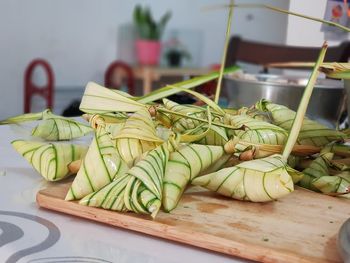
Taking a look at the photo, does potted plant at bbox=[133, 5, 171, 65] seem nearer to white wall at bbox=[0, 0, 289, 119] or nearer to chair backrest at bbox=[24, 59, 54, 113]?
white wall at bbox=[0, 0, 289, 119]

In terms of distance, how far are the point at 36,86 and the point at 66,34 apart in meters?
0.32

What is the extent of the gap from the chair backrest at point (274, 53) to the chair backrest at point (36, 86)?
1.12 metres

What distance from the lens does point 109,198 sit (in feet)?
1.29

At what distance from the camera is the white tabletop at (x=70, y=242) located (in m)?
0.35

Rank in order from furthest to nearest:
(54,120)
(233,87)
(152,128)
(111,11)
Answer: (111,11)
(233,87)
(54,120)
(152,128)

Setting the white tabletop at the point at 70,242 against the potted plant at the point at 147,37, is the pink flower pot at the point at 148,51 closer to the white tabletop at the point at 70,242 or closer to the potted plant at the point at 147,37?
the potted plant at the point at 147,37

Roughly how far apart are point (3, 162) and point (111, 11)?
2649 millimetres

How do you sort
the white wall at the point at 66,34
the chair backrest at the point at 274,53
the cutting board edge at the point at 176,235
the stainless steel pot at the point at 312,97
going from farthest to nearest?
the white wall at the point at 66,34 < the chair backrest at the point at 274,53 < the stainless steel pot at the point at 312,97 < the cutting board edge at the point at 176,235

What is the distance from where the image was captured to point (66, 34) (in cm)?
293

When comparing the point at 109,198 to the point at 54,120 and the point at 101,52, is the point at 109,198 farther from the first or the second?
the point at 101,52

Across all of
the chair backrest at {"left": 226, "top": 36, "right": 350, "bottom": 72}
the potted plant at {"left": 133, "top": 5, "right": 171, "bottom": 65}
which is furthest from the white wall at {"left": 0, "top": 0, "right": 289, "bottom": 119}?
the chair backrest at {"left": 226, "top": 36, "right": 350, "bottom": 72}

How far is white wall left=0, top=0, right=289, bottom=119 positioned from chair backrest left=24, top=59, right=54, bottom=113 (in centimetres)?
4

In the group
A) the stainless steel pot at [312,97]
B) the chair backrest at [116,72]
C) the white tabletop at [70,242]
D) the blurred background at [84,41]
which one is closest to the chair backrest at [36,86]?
the blurred background at [84,41]

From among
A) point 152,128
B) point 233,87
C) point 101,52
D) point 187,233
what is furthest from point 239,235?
point 101,52
